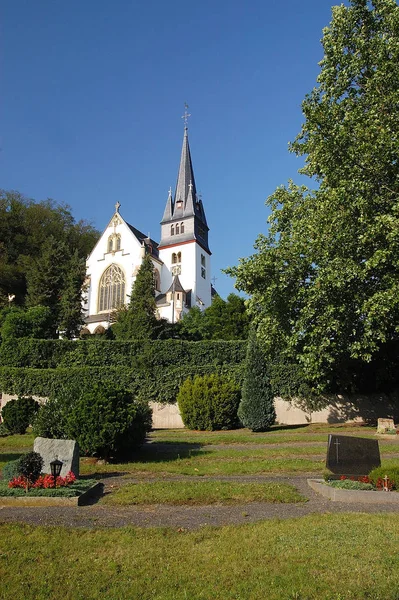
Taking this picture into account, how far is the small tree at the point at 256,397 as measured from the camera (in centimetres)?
2122

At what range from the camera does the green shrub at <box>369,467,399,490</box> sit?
8.21 metres

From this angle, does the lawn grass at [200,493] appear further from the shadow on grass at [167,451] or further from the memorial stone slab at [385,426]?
the memorial stone slab at [385,426]

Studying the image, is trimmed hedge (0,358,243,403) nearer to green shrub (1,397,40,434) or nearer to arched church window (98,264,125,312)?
green shrub (1,397,40,434)

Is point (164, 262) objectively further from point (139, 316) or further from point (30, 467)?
point (30, 467)

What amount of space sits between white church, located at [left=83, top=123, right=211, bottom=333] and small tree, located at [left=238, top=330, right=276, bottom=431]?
110 ft

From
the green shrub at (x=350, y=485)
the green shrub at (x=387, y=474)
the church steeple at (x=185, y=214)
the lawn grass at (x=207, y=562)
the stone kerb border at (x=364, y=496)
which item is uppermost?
the church steeple at (x=185, y=214)

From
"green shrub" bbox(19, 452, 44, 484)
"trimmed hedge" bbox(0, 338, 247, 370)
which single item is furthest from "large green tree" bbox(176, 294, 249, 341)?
"green shrub" bbox(19, 452, 44, 484)

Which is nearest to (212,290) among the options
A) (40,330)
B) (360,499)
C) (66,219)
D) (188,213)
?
(188,213)

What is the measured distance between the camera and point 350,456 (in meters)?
9.34

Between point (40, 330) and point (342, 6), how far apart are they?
26.3 metres

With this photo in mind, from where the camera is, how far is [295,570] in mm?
4746

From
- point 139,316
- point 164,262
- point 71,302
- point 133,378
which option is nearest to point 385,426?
point 133,378

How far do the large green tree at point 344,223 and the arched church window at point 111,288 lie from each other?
41537 millimetres

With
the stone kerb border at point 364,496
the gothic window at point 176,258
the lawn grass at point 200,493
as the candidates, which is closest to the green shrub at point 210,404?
the lawn grass at point 200,493
